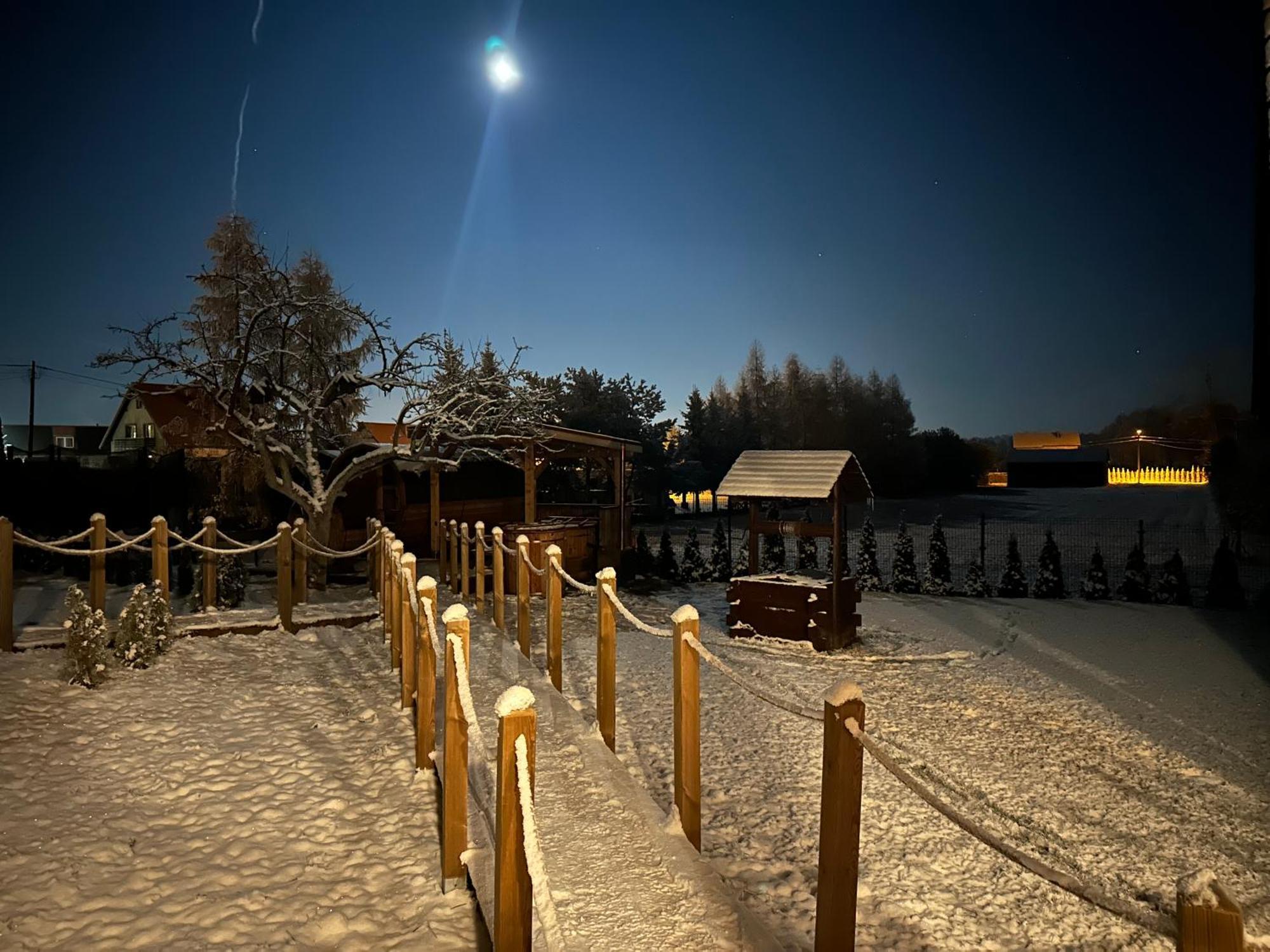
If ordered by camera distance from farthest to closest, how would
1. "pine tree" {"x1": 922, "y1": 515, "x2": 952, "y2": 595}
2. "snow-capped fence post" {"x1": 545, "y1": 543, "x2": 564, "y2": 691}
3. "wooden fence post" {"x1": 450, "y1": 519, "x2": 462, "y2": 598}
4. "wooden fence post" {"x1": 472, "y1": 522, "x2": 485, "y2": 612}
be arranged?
"pine tree" {"x1": 922, "y1": 515, "x2": 952, "y2": 595}
"wooden fence post" {"x1": 450, "y1": 519, "x2": 462, "y2": 598}
"wooden fence post" {"x1": 472, "y1": 522, "x2": 485, "y2": 612}
"snow-capped fence post" {"x1": 545, "y1": 543, "x2": 564, "y2": 691}

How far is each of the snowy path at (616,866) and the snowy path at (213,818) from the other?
0.53 metres

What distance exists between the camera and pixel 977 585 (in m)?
15.3

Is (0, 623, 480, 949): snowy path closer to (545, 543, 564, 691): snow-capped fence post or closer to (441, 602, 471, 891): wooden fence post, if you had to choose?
(441, 602, 471, 891): wooden fence post

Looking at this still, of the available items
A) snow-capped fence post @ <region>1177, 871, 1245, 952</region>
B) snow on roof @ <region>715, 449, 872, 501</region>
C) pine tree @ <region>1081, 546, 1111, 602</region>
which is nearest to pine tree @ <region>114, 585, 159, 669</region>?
snow on roof @ <region>715, 449, 872, 501</region>

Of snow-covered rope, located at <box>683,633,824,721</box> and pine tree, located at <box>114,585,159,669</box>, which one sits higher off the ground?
snow-covered rope, located at <box>683,633,824,721</box>

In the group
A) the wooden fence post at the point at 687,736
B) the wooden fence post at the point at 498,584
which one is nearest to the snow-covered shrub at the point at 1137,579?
the wooden fence post at the point at 498,584

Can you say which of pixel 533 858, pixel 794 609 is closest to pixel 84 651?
pixel 533 858

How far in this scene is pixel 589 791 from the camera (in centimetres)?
452

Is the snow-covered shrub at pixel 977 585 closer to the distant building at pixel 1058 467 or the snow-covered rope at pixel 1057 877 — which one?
Answer: the snow-covered rope at pixel 1057 877

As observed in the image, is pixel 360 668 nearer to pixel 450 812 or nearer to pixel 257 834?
pixel 257 834

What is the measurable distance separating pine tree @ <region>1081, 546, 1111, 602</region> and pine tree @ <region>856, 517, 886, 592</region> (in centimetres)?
381

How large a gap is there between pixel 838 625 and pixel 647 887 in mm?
7338

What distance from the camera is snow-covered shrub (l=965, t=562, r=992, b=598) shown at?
15195mm

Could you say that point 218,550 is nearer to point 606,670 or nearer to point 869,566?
point 606,670
